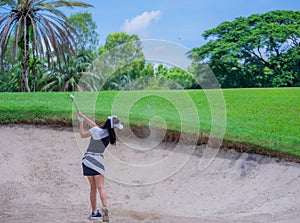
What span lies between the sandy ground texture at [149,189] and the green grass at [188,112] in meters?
0.71

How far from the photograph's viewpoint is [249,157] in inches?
452

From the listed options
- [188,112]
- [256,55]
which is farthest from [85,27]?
[188,112]

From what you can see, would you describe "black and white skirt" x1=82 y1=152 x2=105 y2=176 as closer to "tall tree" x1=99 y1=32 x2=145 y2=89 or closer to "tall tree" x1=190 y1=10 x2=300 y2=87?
"tall tree" x1=99 y1=32 x2=145 y2=89

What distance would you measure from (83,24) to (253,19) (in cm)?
2258

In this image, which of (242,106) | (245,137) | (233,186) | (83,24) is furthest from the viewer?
(83,24)

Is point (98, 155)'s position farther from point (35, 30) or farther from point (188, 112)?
point (35, 30)

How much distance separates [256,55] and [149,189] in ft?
127

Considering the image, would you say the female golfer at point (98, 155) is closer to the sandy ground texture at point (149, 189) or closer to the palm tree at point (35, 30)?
the sandy ground texture at point (149, 189)

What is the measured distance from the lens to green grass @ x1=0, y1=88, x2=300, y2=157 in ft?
41.0

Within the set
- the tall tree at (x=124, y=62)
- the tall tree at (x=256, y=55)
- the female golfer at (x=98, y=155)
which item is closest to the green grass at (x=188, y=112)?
the tall tree at (x=124, y=62)

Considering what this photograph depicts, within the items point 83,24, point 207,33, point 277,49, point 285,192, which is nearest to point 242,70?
point 277,49

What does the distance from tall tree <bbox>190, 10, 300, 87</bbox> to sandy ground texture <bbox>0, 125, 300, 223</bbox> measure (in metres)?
34.6

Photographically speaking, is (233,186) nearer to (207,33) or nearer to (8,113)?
(8,113)

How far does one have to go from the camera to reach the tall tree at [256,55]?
45.9m
